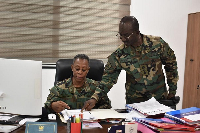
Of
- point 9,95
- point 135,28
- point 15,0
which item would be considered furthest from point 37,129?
point 15,0

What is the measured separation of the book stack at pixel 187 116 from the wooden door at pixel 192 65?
2035 mm

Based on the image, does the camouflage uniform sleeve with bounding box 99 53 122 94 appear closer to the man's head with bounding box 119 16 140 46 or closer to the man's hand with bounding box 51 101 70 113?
the man's head with bounding box 119 16 140 46

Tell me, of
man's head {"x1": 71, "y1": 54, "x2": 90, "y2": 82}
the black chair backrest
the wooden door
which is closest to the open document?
man's head {"x1": 71, "y1": 54, "x2": 90, "y2": 82}

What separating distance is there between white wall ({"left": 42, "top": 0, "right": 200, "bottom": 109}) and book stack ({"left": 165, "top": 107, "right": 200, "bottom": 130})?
175cm

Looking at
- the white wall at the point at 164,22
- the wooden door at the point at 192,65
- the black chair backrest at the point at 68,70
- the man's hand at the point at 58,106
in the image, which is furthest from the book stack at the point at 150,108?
the wooden door at the point at 192,65

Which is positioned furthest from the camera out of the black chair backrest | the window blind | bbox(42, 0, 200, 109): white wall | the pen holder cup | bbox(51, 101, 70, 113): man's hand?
bbox(42, 0, 200, 109): white wall

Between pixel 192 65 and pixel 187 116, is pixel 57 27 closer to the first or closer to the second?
pixel 192 65

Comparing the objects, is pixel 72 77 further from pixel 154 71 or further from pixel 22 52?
pixel 22 52

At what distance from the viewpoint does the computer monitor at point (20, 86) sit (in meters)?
1.33

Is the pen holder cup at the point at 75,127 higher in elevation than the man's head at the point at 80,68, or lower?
lower

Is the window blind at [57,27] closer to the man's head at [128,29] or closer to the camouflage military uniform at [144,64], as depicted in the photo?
the camouflage military uniform at [144,64]

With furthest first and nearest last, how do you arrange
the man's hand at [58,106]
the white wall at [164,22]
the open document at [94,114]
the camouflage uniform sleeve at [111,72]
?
the white wall at [164,22] → the camouflage uniform sleeve at [111,72] → the man's hand at [58,106] → the open document at [94,114]

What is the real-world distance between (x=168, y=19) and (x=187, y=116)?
237cm

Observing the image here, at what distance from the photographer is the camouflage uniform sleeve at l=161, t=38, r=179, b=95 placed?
1961mm
